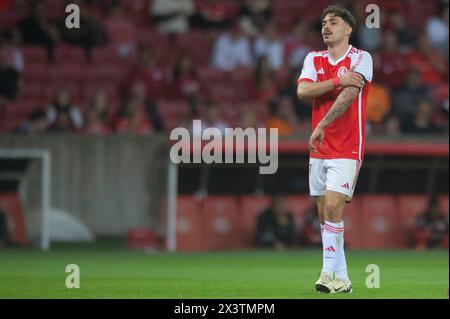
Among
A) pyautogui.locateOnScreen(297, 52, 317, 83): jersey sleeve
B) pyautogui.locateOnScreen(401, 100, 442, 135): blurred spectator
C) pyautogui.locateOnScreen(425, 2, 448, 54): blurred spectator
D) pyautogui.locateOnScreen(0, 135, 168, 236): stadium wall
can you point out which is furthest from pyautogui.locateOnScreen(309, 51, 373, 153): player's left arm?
pyautogui.locateOnScreen(425, 2, 448, 54): blurred spectator

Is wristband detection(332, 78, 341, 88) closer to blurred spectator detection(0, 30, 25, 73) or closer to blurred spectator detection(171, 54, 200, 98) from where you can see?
blurred spectator detection(171, 54, 200, 98)

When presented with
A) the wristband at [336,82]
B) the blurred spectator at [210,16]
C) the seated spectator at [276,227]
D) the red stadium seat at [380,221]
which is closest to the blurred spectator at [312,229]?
the seated spectator at [276,227]

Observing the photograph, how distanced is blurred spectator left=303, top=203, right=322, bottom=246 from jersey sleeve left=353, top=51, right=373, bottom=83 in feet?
31.7

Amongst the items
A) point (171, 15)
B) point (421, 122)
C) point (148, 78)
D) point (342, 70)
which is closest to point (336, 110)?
point (342, 70)

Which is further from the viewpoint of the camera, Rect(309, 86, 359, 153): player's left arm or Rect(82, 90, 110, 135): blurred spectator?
Rect(82, 90, 110, 135): blurred spectator

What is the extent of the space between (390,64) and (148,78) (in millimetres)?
4751

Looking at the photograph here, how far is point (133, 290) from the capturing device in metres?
11.5

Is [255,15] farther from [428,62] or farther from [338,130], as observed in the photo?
[338,130]

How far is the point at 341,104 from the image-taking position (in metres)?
11.1

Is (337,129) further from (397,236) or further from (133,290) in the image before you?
(397,236)

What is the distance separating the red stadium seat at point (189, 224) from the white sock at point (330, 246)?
9.33 meters

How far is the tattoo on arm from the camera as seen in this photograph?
11.1 m

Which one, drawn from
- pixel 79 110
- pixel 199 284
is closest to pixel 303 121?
pixel 79 110
